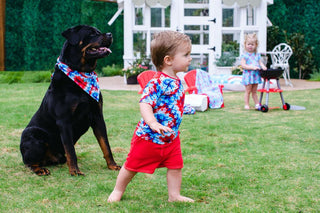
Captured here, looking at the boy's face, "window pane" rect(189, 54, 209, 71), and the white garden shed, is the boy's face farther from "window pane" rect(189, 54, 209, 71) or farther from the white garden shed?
"window pane" rect(189, 54, 209, 71)

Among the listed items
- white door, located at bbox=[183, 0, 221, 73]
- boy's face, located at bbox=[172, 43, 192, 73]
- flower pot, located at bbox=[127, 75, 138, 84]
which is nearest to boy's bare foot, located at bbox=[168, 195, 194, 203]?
boy's face, located at bbox=[172, 43, 192, 73]

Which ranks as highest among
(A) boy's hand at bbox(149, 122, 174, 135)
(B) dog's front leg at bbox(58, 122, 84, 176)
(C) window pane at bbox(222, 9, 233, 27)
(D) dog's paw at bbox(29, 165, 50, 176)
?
(C) window pane at bbox(222, 9, 233, 27)

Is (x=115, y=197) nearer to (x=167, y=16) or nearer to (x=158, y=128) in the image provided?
(x=158, y=128)

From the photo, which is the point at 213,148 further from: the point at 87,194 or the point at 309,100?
the point at 309,100

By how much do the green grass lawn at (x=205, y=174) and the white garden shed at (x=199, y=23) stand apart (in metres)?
5.86

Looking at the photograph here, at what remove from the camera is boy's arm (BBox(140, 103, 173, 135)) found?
238 centimetres

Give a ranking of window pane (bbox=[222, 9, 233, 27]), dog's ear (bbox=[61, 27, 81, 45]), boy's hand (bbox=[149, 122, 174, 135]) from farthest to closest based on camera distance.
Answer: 1. window pane (bbox=[222, 9, 233, 27])
2. dog's ear (bbox=[61, 27, 81, 45])
3. boy's hand (bbox=[149, 122, 174, 135])

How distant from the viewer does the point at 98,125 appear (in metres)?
3.50

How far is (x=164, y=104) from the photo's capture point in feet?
8.44

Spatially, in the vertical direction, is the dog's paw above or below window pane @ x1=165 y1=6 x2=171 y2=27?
below

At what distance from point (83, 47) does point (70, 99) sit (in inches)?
17.8

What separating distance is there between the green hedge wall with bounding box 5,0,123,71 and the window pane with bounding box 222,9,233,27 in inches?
200

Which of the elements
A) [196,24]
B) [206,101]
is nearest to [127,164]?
[206,101]

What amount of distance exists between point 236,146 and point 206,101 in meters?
2.67
